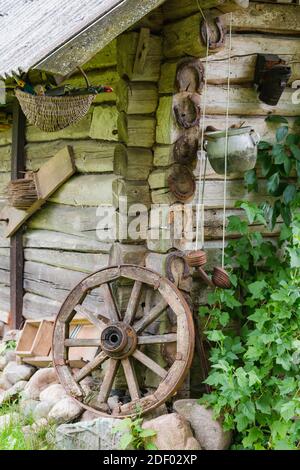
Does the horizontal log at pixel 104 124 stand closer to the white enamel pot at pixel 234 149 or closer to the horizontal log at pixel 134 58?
the horizontal log at pixel 134 58

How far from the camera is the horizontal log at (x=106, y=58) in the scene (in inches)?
238

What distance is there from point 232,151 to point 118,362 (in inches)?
64.9

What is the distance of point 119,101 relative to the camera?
223 inches

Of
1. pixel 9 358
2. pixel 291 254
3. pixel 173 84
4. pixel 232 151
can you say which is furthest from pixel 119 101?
pixel 9 358

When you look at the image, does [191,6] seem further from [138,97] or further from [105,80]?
[105,80]

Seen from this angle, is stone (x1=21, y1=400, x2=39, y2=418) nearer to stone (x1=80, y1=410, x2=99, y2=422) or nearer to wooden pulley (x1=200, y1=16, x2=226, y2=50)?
stone (x1=80, y1=410, x2=99, y2=422)

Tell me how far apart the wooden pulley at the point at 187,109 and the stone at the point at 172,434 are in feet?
6.48

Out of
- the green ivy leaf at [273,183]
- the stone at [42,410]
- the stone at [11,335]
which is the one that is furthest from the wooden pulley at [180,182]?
the stone at [11,335]

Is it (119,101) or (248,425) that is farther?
(119,101)

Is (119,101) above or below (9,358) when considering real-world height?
above

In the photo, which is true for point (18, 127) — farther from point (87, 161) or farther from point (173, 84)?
point (173, 84)

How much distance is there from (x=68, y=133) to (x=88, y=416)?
2.50 metres
